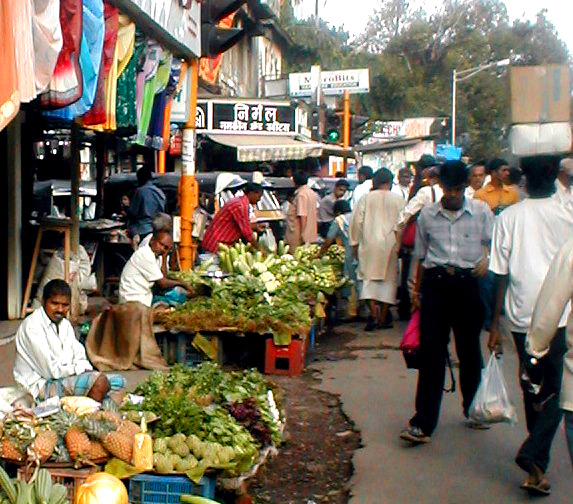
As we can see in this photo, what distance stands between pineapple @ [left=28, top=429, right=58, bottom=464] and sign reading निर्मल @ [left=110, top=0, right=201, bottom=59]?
16.2ft

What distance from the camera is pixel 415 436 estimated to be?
6957mm

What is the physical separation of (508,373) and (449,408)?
151 centimetres

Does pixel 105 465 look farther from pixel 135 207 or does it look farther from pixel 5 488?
pixel 135 207

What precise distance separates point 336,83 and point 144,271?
53.6 feet

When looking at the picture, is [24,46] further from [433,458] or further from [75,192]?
[75,192]

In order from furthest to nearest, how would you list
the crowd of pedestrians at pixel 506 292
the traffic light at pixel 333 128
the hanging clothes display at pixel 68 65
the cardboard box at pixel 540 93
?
the traffic light at pixel 333 128 → the cardboard box at pixel 540 93 → the hanging clothes display at pixel 68 65 → the crowd of pedestrians at pixel 506 292

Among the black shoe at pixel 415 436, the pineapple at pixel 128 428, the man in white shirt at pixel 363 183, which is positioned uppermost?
the man in white shirt at pixel 363 183

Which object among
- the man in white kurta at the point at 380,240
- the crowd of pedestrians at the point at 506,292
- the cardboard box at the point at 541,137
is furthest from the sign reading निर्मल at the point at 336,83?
the crowd of pedestrians at the point at 506,292

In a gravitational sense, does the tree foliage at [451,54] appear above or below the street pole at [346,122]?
above

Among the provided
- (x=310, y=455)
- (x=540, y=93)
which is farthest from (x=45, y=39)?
(x=540, y=93)

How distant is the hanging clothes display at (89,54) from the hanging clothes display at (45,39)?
0.99 meters

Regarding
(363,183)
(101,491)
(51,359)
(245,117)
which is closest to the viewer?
(101,491)

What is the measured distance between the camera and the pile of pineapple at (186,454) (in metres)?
5.38

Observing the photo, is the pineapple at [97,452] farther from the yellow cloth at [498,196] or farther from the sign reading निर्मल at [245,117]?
the sign reading निर्मल at [245,117]
